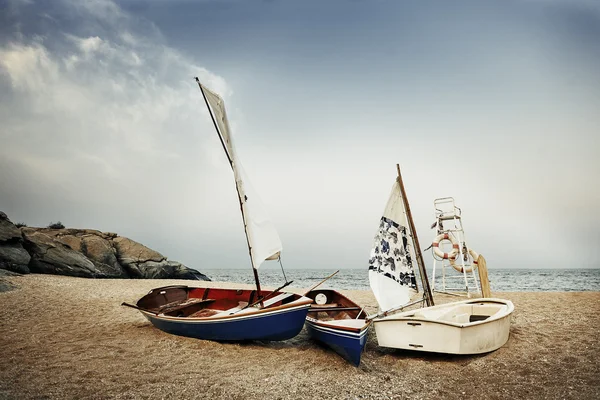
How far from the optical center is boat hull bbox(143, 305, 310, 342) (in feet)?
25.3

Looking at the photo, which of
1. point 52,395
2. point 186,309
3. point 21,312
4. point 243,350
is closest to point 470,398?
point 243,350

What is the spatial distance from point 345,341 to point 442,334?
208 centimetres

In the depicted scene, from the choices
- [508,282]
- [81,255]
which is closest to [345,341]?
[81,255]

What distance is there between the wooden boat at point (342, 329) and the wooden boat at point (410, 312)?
0.81 m

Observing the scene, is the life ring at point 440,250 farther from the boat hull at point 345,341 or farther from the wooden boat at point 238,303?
the boat hull at point 345,341

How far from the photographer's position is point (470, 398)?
18.4ft

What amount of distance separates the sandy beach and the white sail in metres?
1.46

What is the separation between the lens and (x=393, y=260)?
29.9 ft

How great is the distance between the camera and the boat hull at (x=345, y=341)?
6770 millimetres

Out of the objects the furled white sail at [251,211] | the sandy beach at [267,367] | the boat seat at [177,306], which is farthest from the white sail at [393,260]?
the boat seat at [177,306]

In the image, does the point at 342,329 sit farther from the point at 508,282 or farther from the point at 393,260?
the point at 508,282

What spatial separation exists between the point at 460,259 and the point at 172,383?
33.3ft

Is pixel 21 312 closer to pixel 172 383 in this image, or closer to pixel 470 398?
pixel 172 383

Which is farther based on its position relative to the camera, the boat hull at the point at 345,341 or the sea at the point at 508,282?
the sea at the point at 508,282
